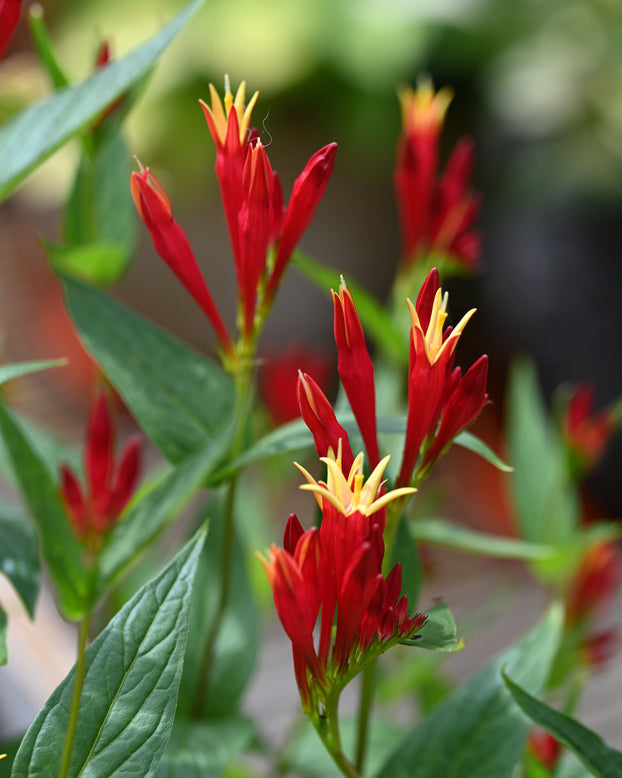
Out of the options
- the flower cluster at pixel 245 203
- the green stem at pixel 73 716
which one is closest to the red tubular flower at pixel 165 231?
the flower cluster at pixel 245 203

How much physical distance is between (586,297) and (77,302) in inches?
52.0

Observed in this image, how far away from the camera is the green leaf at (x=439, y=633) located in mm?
184

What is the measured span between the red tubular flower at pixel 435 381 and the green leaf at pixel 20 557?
0.11 metres

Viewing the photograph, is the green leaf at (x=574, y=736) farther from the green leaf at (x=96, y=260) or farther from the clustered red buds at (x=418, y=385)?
the green leaf at (x=96, y=260)

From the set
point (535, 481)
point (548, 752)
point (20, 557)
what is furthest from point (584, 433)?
point (20, 557)

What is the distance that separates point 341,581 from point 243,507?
0.86 feet

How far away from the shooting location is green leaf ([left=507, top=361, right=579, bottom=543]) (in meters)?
0.43

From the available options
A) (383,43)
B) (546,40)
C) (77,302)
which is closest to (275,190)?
(77,302)

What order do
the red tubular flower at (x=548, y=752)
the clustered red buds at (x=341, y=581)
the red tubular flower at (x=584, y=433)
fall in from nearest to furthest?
the clustered red buds at (x=341, y=581) → the red tubular flower at (x=548, y=752) → the red tubular flower at (x=584, y=433)

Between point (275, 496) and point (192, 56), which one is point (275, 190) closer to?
point (275, 496)

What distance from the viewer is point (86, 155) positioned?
34cm

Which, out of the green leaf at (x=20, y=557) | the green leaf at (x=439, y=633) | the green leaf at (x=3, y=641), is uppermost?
the green leaf at (x=20, y=557)

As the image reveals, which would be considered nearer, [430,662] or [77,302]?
[77,302]

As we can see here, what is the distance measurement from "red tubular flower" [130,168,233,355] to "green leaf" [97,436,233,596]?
45mm
